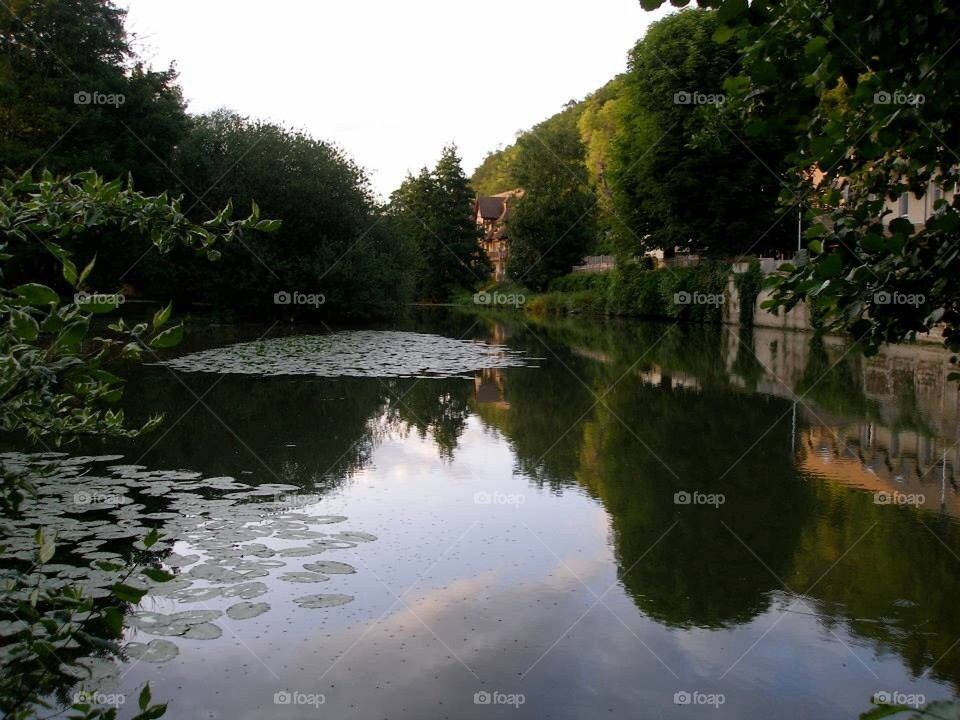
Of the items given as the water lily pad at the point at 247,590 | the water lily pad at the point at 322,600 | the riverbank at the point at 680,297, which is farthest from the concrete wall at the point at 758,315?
the water lily pad at the point at 247,590

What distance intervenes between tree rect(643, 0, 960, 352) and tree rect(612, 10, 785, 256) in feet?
99.4

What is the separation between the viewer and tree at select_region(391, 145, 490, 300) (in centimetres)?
6700

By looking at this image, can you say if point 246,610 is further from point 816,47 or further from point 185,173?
point 185,173

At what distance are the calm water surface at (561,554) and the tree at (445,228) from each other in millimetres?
54067

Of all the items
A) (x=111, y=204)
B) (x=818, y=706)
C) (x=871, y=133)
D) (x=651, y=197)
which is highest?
(x=651, y=197)

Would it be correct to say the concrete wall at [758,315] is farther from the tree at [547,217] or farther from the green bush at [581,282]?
the tree at [547,217]

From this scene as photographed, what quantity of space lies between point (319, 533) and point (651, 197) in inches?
1359

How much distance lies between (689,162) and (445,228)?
34.2m

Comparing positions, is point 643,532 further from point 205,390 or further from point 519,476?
point 205,390

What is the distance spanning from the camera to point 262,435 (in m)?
11.1

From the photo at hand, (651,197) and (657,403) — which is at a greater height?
(651,197)

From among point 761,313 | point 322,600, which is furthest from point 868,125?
point 761,313

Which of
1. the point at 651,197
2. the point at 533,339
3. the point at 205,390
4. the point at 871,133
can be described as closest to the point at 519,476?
the point at 871,133

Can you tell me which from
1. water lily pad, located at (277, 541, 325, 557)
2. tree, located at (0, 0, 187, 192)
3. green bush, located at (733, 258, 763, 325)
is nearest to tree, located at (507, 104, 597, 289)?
green bush, located at (733, 258, 763, 325)
